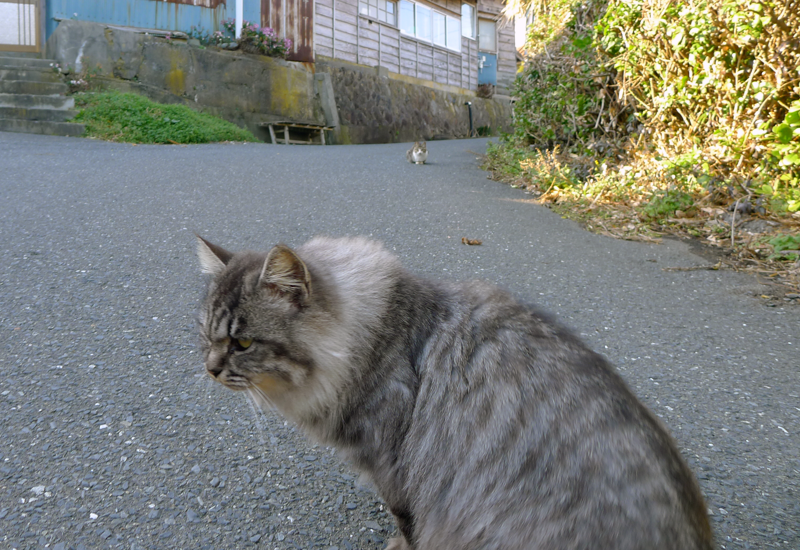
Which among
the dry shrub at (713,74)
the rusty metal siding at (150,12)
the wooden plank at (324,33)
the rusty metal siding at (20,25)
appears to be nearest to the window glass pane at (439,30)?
the wooden plank at (324,33)

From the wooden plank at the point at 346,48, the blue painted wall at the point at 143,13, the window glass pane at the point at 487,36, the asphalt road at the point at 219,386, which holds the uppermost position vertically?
the window glass pane at the point at 487,36

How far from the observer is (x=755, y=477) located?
2.67 meters

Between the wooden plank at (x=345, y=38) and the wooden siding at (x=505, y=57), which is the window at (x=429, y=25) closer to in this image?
the wooden plank at (x=345, y=38)

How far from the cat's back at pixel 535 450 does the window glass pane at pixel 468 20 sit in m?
25.7

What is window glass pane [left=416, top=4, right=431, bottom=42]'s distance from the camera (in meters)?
23.1

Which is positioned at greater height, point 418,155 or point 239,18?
point 239,18

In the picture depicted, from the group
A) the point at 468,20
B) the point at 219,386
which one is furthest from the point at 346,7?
the point at 219,386

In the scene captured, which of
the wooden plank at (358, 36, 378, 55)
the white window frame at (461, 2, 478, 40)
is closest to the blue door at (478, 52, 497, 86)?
the white window frame at (461, 2, 478, 40)

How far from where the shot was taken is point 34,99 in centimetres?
1192

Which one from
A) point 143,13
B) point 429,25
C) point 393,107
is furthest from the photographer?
point 429,25

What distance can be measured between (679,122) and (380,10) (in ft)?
53.5

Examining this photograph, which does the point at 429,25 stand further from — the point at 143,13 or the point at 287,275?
the point at 287,275

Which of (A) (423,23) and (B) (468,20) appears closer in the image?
(A) (423,23)

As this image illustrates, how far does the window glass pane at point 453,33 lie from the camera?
24656 millimetres
